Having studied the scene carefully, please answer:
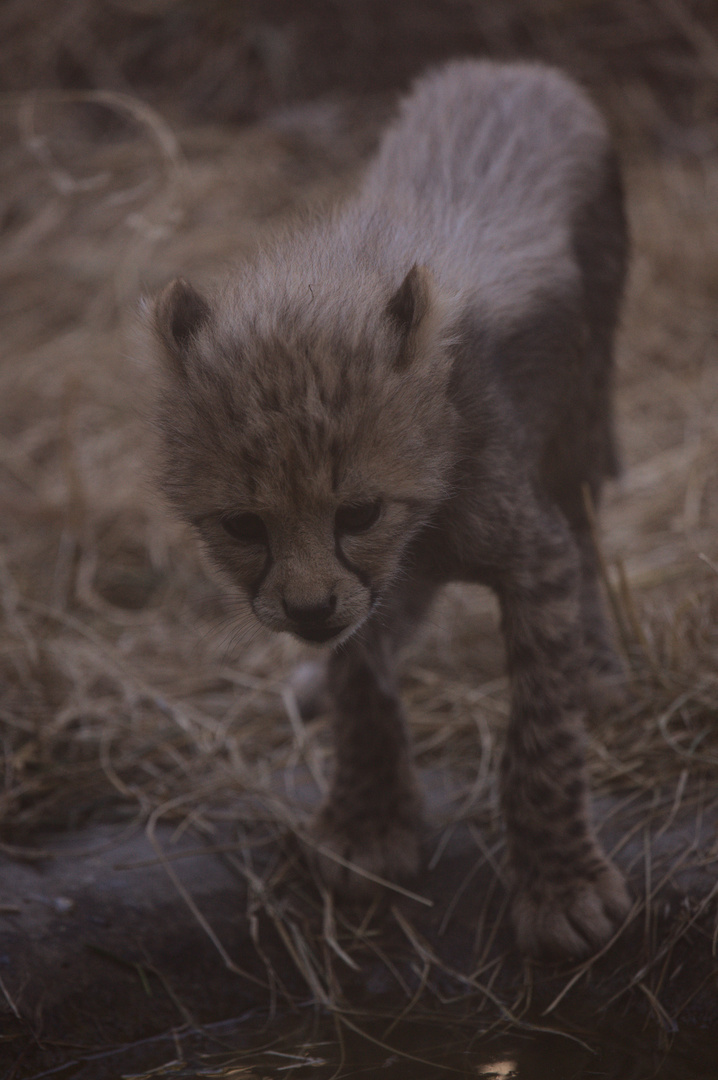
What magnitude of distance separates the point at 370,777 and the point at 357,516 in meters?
1.16

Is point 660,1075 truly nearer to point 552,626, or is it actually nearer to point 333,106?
point 552,626

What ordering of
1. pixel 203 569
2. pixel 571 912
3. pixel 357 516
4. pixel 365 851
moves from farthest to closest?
pixel 203 569
pixel 365 851
pixel 571 912
pixel 357 516

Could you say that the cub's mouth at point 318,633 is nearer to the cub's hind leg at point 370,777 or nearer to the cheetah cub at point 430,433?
the cheetah cub at point 430,433

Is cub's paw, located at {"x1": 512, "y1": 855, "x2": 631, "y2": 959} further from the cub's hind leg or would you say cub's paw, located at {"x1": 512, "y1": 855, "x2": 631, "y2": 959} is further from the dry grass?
the cub's hind leg

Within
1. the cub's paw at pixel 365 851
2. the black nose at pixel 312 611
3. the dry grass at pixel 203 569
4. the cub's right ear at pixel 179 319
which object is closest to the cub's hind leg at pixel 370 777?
the cub's paw at pixel 365 851

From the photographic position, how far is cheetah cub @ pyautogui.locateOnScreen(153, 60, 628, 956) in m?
2.63

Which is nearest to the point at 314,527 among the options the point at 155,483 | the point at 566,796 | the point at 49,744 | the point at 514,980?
the point at 155,483

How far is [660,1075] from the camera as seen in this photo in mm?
2562

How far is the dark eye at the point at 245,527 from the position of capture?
8.83ft

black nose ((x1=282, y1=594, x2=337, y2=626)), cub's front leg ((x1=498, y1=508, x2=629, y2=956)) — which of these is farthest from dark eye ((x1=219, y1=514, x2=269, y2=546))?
cub's front leg ((x1=498, y1=508, x2=629, y2=956))

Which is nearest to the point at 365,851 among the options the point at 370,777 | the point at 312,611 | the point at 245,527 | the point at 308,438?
the point at 370,777

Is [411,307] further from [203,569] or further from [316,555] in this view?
[203,569]

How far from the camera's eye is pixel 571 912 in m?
3.10

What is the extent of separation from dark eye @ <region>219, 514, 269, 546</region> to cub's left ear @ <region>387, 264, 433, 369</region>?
1.62 ft
